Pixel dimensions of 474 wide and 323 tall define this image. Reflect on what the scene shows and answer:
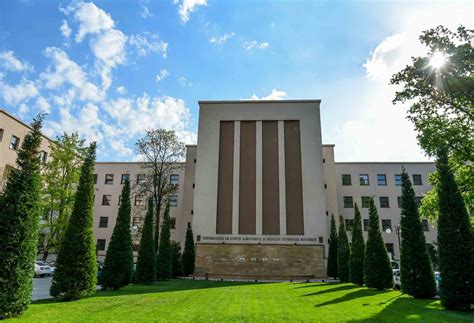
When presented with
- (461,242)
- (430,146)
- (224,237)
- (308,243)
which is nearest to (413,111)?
(430,146)

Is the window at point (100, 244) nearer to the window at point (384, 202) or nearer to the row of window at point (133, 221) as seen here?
the row of window at point (133, 221)

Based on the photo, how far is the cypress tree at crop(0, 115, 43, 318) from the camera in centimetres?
820

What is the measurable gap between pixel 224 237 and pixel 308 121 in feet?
48.4

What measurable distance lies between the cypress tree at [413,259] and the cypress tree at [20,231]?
14.3m

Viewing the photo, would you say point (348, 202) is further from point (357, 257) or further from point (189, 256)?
point (189, 256)

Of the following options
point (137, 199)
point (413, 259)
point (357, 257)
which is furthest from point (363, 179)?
point (413, 259)

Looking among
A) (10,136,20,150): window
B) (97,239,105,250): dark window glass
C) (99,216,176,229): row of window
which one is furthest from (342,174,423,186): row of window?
(10,136,20,150): window

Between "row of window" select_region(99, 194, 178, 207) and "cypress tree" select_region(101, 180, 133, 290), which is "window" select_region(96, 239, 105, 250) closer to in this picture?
"row of window" select_region(99, 194, 178, 207)

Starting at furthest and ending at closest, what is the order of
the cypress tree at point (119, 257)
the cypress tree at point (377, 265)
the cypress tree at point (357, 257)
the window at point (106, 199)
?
the window at point (106, 199) < the cypress tree at point (357, 257) < the cypress tree at point (377, 265) < the cypress tree at point (119, 257)

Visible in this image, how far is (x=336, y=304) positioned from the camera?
1195cm

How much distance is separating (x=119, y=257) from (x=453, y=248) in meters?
14.4

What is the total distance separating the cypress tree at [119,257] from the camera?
51.7 ft

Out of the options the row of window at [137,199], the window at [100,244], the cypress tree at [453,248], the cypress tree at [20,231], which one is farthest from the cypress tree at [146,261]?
the window at [100,244]

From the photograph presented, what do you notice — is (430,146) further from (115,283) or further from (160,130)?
(160,130)
